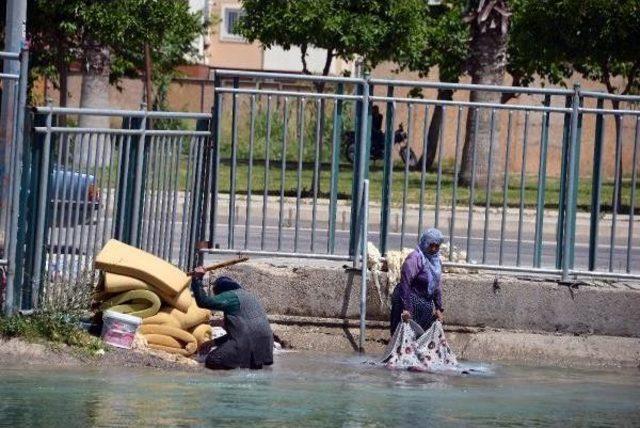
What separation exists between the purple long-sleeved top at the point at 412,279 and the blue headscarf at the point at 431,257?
0.03 m

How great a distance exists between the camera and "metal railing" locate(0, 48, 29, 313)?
10.7 metres

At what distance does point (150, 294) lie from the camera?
36.2 ft

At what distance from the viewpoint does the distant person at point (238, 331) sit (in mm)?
10984

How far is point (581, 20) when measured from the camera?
24922 millimetres

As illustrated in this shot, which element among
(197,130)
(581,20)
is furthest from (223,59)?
(197,130)

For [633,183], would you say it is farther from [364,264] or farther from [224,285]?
[224,285]

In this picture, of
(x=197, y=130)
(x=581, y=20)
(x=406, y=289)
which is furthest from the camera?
(x=581, y=20)

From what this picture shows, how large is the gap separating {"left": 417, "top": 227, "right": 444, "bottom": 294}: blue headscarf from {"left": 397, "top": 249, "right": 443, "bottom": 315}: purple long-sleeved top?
0.10 ft

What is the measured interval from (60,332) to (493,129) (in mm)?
3960

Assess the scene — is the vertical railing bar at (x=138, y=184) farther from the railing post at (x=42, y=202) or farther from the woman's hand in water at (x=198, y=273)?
the railing post at (x=42, y=202)

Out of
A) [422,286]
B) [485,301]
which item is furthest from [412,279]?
[485,301]

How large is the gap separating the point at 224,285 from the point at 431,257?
1.66 metres

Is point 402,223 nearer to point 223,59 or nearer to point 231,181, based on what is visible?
point 231,181

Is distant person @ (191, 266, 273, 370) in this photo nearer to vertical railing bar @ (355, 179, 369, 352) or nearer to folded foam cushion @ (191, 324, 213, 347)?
folded foam cushion @ (191, 324, 213, 347)
